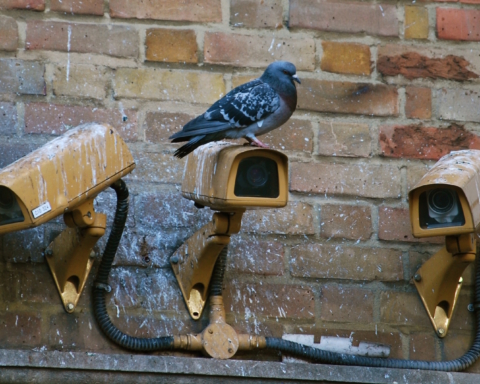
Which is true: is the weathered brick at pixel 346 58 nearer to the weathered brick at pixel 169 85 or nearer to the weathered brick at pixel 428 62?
the weathered brick at pixel 428 62

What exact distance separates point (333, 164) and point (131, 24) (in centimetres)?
61

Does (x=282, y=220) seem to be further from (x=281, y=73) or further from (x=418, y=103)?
(x=418, y=103)

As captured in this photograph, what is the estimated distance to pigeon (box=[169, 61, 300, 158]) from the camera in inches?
72.8

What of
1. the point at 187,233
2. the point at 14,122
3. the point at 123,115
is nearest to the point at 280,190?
the point at 187,233

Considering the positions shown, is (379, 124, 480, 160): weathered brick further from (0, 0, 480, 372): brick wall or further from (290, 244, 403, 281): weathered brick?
(290, 244, 403, 281): weathered brick

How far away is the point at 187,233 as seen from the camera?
6.72 feet

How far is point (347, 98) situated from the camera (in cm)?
216

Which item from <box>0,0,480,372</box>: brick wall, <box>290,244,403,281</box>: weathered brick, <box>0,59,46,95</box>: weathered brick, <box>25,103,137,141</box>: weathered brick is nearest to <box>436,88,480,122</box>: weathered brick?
<box>0,0,480,372</box>: brick wall

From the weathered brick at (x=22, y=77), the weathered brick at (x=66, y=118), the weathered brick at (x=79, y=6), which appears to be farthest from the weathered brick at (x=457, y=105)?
the weathered brick at (x=22, y=77)

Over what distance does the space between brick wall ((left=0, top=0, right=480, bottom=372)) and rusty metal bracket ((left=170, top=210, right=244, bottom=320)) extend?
0.10ft

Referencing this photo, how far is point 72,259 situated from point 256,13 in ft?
2.58

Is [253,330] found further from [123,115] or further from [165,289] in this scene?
[123,115]

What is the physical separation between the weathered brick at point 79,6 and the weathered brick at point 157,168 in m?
0.37

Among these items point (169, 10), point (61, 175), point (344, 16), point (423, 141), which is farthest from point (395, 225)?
point (61, 175)
